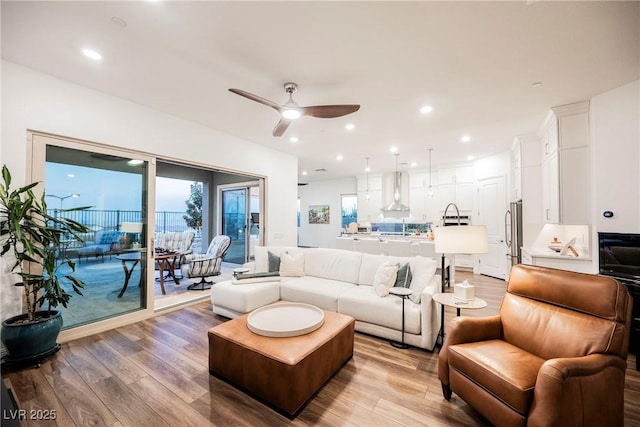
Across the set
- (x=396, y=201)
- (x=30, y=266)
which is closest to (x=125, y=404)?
(x=30, y=266)

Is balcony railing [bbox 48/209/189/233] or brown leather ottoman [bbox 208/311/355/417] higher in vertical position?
balcony railing [bbox 48/209/189/233]

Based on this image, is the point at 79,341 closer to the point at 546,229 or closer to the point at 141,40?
the point at 141,40

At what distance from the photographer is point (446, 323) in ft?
11.1

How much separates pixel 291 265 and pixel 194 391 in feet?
7.02

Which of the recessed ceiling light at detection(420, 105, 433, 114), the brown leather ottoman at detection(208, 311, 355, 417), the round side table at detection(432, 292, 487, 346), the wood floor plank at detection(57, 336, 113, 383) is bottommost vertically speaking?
the wood floor plank at detection(57, 336, 113, 383)

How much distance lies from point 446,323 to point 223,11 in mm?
4101

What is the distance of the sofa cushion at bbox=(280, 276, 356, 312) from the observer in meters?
3.29

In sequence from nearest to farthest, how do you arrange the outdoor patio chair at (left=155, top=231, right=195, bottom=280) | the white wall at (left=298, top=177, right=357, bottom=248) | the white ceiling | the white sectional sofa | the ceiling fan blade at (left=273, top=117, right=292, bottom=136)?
the white ceiling → the white sectional sofa → the ceiling fan blade at (left=273, top=117, right=292, bottom=136) → the outdoor patio chair at (left=155, top=231, right=195, bottom=280) → the white wall at (left=298, top=177, right=357, bottom=248)

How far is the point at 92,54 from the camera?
7.89 ft

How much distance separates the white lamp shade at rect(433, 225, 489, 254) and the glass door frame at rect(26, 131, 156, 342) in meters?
3.76

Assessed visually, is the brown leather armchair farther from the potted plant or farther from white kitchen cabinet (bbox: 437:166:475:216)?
white kitchen cabinet (bbox: 437:166:475:216)

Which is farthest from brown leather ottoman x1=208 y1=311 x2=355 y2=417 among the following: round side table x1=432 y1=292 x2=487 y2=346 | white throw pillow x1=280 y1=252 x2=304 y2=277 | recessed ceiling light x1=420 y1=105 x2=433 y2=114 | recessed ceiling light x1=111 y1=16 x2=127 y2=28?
recessed ceiling light x1=420 y1=105 x2=433 y2=114

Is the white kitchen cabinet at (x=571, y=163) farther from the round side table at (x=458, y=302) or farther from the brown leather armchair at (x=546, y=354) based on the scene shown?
the round side table at (x=458, y=302)

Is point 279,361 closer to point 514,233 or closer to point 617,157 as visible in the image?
point 617,157
